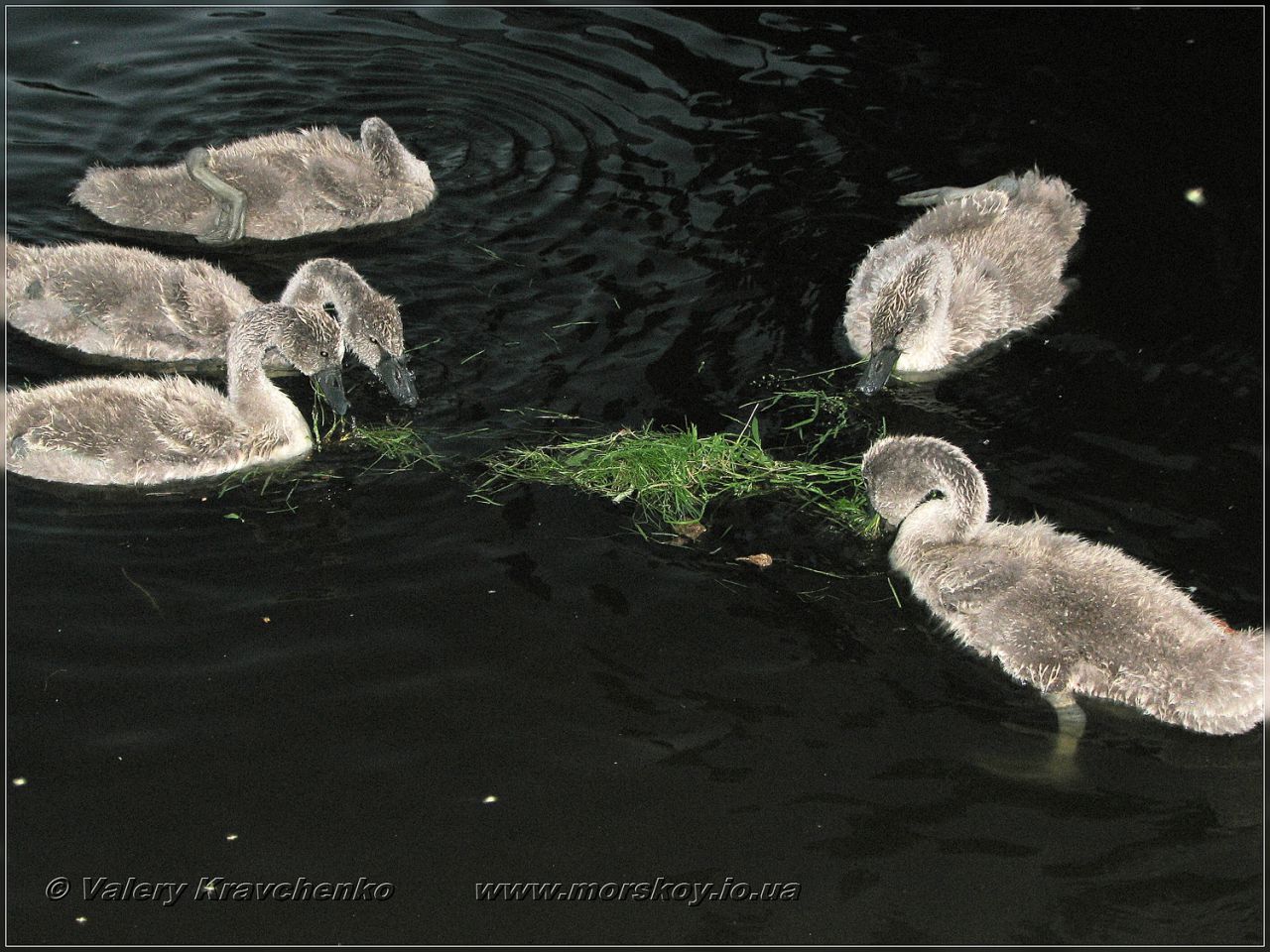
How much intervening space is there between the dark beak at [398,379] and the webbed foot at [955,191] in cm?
338

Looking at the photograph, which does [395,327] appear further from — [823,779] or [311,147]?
[823,779]

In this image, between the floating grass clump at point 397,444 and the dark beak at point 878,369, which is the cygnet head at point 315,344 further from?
the dark beak at point 878,369

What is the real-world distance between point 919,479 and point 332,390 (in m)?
2.75

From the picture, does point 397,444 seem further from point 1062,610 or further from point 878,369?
point 1062,610

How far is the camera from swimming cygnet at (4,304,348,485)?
6.14 metres

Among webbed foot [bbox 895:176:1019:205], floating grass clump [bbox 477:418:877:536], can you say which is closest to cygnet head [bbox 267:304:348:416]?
floating grass clump [bbox 477:418:877:536]

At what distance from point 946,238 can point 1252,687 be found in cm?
331

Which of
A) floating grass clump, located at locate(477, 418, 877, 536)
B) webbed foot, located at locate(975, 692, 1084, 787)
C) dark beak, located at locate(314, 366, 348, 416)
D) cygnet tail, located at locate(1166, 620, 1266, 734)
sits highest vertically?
dark beak, located at locate(314, 366, 348, 416)

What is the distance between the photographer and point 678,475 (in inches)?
241

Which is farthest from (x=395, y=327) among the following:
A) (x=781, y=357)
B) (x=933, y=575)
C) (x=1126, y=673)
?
(x=1126, y=673)

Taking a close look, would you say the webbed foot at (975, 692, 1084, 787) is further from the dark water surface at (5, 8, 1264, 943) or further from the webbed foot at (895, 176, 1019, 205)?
the webbed foot at (895, 176, 1019, 205)

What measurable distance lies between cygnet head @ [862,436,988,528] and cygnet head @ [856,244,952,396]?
100cm

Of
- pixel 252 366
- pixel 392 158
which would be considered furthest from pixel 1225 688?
pixel 392 158

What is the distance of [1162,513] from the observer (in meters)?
6.25
